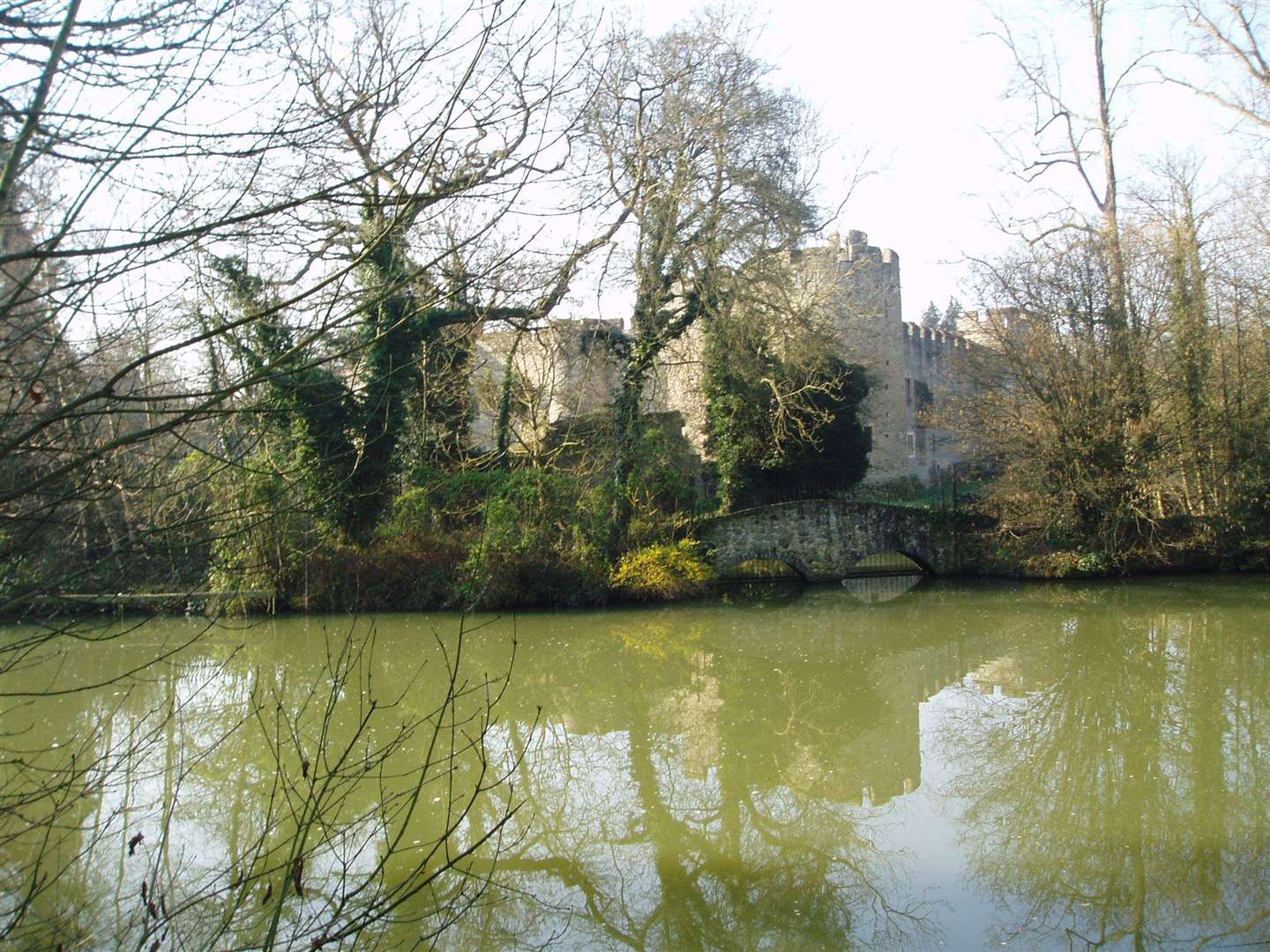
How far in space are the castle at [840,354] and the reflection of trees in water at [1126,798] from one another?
18.6 feet

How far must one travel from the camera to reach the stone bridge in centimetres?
1909

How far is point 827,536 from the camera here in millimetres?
19688

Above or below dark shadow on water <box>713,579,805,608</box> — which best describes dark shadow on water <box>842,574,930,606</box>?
below

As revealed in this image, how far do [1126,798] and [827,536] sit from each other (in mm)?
13322

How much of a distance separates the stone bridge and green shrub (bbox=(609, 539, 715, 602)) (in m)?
1.45

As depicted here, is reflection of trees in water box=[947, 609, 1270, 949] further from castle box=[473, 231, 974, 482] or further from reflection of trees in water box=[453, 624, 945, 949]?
castle box=[473, 231, 974, 482]

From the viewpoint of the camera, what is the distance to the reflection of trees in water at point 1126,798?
473 cm

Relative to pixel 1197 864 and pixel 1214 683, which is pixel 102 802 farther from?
pixel 1214 683

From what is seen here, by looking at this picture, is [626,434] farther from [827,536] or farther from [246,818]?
[246,818]

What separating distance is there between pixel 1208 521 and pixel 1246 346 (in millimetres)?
3055

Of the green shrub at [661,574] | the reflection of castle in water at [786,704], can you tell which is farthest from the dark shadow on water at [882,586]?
the reflection of castle in water at [786,704]

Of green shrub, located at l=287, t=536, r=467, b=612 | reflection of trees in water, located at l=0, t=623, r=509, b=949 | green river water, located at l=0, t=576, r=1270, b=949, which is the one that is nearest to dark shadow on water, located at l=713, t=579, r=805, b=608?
green river water, located at l=0, t=576, r=1270, b=949

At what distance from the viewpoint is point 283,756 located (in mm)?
7387

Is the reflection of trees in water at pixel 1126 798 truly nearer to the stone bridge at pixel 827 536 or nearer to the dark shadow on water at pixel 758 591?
the dark shadow on water at pixel 758 591
